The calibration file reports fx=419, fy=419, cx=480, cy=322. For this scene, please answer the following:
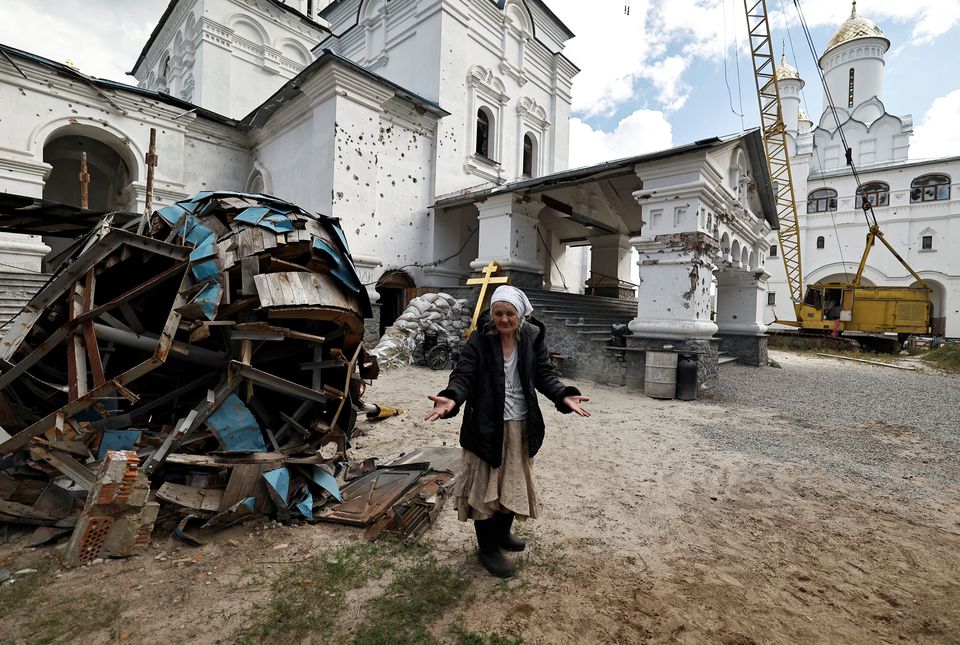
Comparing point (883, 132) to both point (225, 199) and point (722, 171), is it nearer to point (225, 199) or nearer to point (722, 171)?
point (722, 171)

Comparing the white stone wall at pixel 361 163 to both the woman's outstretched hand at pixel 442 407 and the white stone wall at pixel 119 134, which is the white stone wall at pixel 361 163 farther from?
the woman's outstretched hand at pixel 442 407

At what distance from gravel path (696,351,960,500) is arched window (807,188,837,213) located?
20572 mm

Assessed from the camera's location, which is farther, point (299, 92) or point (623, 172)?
point (299, 92)

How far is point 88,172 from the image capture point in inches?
542

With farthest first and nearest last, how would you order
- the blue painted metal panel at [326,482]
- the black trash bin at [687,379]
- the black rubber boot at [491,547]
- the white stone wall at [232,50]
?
the white stone wall at [232,50] → the black trash bin at [687,379] → the blue painted metal panel at [326,482] → the black rubber boot at [491,547]

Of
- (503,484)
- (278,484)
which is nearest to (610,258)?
(503,484)

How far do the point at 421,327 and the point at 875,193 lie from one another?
30606 mm

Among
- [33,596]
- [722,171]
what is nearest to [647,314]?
[722,171]

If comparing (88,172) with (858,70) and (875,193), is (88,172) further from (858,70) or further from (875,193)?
(858,70)

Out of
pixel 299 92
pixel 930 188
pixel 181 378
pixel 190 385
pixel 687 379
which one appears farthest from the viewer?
pixel 930 188

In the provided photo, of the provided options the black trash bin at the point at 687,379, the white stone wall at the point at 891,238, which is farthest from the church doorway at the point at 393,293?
the white stone wall at the point at 891,238

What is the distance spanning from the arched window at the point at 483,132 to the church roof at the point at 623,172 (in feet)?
11.9

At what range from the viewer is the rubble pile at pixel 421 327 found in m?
9.54

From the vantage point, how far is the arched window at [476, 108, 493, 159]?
15.5m
